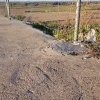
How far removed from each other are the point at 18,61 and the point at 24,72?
99cm

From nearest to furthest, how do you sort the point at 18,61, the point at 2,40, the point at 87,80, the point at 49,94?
1. the point at 49,94
2. the point at 87,80
3. the point at 18,61
4. the point at 2,40

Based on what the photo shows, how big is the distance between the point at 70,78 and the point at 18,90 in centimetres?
120

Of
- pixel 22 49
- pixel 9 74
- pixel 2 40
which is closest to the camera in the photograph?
pixel 9 74

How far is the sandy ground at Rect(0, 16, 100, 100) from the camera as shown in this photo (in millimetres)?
5191

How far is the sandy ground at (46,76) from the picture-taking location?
5.19 meters

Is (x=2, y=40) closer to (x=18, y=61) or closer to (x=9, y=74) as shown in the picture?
(x=18, y=61)

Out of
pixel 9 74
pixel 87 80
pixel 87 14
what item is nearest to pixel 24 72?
pixel 9 74

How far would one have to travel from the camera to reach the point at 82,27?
37.2 feet

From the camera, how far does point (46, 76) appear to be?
620 centimetres

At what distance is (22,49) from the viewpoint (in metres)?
9.05

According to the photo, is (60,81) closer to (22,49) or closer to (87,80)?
(87,80)

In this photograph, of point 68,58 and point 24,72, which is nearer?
point 24,72

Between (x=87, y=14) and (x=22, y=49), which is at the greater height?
(x=87, y=14)

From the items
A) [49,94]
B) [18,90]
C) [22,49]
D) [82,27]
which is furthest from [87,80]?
[82,27]
